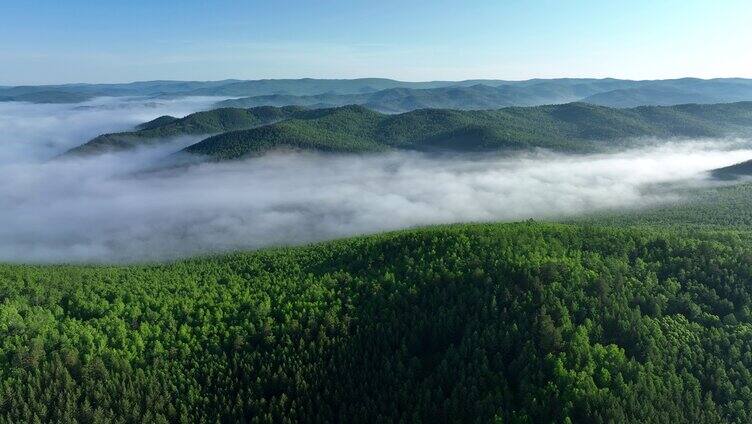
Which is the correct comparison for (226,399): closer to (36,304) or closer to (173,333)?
(173,333)

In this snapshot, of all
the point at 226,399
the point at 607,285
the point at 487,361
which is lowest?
the point at 226,399

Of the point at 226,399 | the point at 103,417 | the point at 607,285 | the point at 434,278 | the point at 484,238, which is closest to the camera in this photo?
the point at 103,417

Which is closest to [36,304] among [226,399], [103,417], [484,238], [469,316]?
[103,417]

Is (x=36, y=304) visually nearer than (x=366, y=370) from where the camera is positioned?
No

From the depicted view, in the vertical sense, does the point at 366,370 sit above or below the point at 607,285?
below

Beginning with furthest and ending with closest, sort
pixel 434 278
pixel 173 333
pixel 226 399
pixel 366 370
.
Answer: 1. pixel 434 278
2. pixel 173 333
3. pixel 366 370
4. pixel 226 399

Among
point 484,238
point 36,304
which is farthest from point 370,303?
point 36,304
